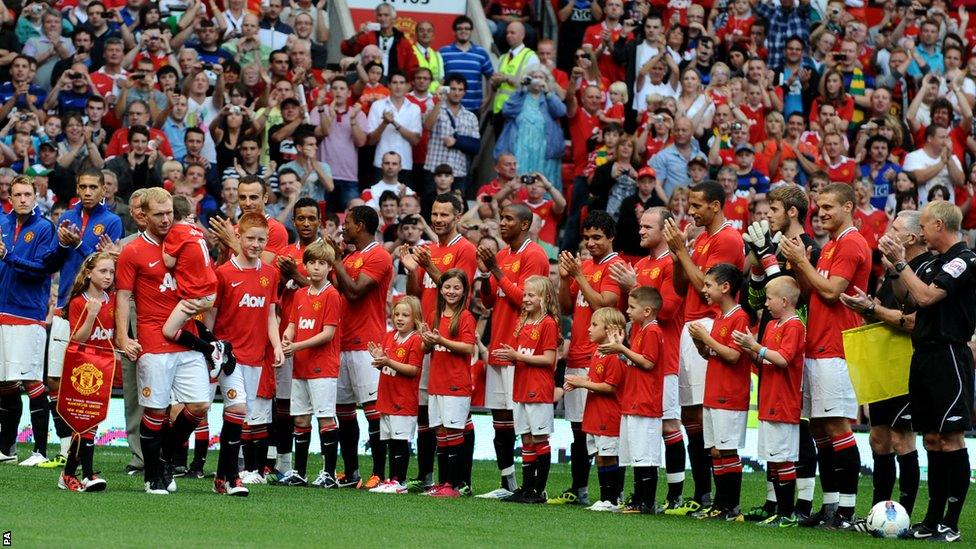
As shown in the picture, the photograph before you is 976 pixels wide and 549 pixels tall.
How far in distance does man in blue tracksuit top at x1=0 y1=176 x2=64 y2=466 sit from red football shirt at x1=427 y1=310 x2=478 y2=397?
341 cm

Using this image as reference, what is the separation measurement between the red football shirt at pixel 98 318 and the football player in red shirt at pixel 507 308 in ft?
10.4

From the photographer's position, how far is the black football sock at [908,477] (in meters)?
11.4

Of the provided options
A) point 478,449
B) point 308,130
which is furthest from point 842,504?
point 308,130

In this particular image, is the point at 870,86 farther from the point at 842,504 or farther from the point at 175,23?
the point at 842,504

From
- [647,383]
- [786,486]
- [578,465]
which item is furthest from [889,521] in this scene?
[578,465]

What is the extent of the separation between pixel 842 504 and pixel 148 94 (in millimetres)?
11281

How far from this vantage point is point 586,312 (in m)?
13.1

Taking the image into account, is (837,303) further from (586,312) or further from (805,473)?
(586,312)

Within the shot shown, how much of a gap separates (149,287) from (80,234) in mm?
2458

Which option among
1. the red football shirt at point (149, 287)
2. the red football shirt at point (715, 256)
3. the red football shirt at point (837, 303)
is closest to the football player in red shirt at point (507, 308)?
the red football shirt at point (715, 256)

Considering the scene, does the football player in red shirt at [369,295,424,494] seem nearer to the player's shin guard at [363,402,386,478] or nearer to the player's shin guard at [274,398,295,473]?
the player's shin guard at [363,402,386,478]

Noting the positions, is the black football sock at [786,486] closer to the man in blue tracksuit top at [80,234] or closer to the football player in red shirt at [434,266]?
the football player in red shirt at [434,266]

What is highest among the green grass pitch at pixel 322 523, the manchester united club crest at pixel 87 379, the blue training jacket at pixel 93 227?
the blue training jacket at pixel 93 227

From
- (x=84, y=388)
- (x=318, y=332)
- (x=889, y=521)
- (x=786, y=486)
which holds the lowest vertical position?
(x=889, y=521)
